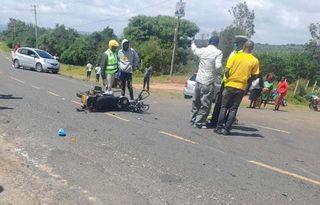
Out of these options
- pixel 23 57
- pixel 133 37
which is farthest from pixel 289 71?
pixel 133 37

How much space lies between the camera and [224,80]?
10836 mm

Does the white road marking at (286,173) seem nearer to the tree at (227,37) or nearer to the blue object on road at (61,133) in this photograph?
the blue object on road at (61,133)

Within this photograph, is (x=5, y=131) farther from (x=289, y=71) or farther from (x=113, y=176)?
(x=289, y=71)

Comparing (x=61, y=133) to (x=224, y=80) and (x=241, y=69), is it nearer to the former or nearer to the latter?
(x=224, y=80)

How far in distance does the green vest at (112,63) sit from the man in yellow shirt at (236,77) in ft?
12.4

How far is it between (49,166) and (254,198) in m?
2.77

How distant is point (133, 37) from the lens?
73.4 meters

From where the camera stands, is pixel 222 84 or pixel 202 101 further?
pixel 202 101

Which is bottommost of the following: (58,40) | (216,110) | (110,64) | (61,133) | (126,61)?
(58,40)

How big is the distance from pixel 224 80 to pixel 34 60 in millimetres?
28761

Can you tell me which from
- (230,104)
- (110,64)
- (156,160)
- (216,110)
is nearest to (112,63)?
(110,64)

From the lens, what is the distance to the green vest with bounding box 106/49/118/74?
13.4 metres

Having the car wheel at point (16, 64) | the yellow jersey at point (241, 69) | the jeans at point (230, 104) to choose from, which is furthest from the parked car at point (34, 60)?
the yellow jersey at point (241, 69)

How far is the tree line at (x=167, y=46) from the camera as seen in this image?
46.0 meters
